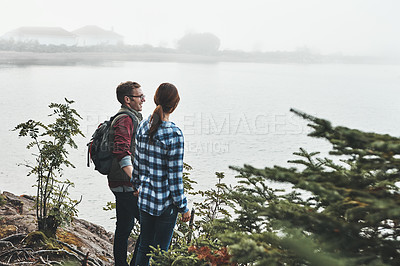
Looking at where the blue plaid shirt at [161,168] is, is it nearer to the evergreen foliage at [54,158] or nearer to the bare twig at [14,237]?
the evergreen foliage at [54,158]

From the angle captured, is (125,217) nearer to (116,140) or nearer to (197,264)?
(116,140)

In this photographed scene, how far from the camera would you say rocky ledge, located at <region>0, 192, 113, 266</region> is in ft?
10.4

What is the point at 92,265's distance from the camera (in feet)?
11.1

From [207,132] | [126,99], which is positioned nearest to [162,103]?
[126,99]

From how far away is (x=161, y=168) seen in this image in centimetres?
254

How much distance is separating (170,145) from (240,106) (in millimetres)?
27702

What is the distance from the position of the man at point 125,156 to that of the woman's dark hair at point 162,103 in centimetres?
42

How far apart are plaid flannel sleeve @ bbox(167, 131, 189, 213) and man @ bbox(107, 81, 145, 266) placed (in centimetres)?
45

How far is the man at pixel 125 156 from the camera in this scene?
2852 mm

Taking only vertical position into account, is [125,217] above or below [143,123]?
below

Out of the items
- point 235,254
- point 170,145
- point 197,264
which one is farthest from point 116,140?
point 235,254

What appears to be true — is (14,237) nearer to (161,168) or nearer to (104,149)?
(104,149)

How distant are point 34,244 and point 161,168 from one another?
5.51 feet

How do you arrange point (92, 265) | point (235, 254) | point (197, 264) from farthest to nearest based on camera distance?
point (92, 265), point (197, 264), point (235, 254)
